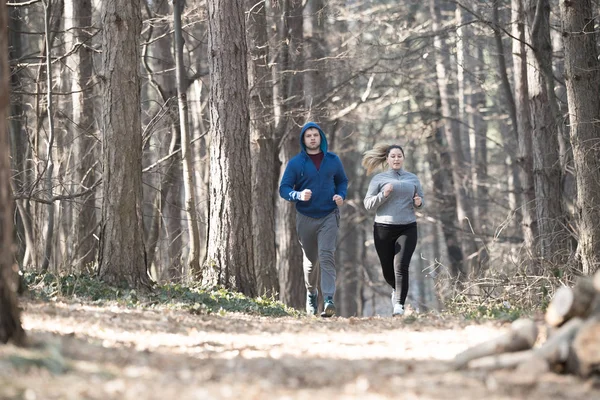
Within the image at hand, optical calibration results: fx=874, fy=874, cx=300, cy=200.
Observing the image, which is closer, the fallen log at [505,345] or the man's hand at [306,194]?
the fallen log at [505,345]

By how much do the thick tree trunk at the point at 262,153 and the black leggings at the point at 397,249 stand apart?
A: 4560 millimetres

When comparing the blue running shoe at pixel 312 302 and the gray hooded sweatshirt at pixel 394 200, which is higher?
the gray hooded sweatshirt at pixel 394 200

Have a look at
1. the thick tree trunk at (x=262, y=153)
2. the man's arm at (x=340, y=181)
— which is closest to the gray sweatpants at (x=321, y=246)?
the man's arm at (x=340, y=181)

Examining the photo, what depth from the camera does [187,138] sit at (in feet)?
44.1

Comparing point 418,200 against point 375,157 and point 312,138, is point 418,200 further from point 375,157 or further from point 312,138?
point 312,138

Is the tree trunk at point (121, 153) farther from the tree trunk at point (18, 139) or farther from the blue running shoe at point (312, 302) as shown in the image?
the tree trunk at point (18, 139)

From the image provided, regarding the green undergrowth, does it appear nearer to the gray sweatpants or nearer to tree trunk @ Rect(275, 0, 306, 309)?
the gray sweatpants

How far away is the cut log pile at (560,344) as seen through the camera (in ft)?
17.8

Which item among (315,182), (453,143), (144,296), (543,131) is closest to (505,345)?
(144,296)

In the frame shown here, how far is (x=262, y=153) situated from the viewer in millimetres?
16469

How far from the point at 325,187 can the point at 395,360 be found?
5.23m

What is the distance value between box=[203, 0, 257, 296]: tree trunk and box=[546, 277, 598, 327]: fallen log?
605 centimetres

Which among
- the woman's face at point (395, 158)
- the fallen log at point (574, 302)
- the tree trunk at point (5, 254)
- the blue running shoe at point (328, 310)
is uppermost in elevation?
the woman's face at point (395, 158)

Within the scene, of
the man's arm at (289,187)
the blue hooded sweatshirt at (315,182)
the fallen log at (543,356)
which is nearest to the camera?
the fallen log at (543,356)
